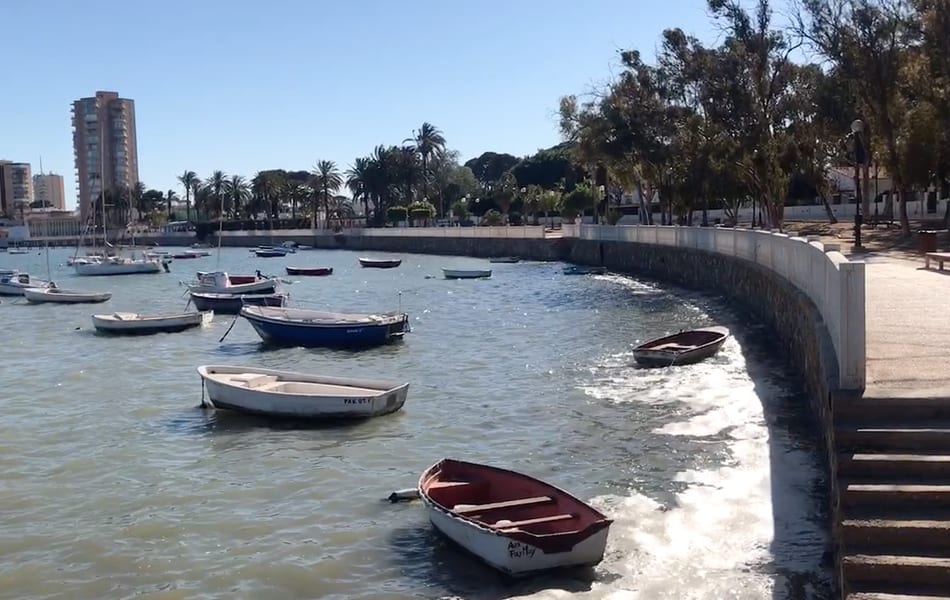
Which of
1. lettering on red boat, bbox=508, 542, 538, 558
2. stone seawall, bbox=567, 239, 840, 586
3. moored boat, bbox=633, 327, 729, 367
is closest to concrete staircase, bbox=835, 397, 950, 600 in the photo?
stone seawall, bbox=567, 239, 840, 586

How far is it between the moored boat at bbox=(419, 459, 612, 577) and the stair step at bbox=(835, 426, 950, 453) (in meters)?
2.71

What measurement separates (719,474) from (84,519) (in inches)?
361

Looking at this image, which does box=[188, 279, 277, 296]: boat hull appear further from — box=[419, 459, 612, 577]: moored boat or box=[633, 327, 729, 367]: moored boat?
box=[419, 459, 612, 577]: moored boat

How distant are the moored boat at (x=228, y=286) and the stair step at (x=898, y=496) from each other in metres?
41.5

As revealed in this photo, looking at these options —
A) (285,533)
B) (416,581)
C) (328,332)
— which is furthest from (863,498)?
(328,332)

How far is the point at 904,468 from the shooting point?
9914 mm

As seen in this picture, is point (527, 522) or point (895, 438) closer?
point (895, 438)

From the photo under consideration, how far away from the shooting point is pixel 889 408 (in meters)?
10.9

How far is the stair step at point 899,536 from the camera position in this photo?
893 centimetres

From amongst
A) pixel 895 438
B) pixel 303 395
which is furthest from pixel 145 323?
pixel 895 438

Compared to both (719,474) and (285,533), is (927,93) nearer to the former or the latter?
(719,474)

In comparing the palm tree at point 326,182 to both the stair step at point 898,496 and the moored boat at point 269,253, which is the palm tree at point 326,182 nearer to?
the moored boat at point 269,253

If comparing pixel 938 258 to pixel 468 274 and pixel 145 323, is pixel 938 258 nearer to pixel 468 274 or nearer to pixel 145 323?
pixel 145 323

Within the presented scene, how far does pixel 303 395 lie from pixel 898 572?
13417 millimetres
